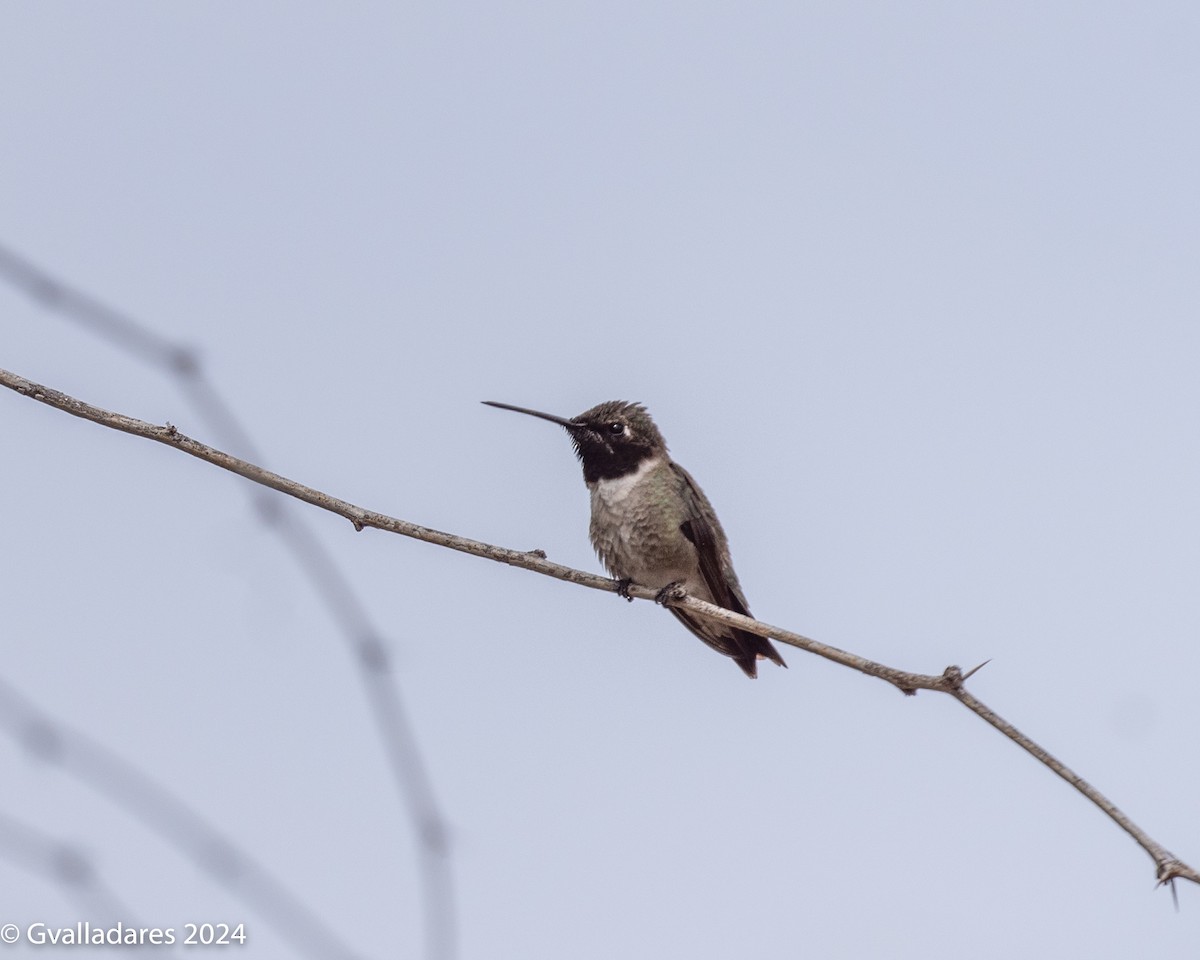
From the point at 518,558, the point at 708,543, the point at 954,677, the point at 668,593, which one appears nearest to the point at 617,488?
the point at 708,543

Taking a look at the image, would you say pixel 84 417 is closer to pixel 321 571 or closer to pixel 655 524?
pixel 321 571

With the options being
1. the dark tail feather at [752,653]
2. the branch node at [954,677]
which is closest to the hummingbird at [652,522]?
the dark tail feather at [752,653]

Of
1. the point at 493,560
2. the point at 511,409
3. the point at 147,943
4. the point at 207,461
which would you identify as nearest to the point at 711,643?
the point at 511,409

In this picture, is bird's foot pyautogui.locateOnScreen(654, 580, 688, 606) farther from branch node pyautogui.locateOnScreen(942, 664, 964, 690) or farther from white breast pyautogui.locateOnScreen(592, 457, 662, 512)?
branch node pyautogui.locateOnScreen(942, 664, 964, 690)

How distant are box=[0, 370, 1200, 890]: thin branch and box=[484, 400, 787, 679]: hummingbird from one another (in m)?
2.62

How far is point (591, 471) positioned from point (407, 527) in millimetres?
3909

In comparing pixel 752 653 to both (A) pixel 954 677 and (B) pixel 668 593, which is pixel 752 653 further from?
(A) pixel 954 677

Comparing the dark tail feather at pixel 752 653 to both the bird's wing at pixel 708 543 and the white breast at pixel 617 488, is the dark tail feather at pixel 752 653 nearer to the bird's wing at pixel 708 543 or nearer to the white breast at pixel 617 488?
the bird's wing at pixel 708 543

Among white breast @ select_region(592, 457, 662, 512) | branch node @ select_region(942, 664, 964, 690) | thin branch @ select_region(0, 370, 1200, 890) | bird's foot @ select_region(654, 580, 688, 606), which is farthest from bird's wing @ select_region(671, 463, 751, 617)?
branch node @ select_region(942, 664, 964, 690)

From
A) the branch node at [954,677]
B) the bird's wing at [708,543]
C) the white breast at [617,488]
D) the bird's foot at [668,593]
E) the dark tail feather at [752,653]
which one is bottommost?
the branch node at [954,677]

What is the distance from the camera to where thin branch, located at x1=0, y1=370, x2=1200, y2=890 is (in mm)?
3312

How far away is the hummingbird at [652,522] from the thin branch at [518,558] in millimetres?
2618

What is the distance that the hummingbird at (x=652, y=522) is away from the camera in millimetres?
7914

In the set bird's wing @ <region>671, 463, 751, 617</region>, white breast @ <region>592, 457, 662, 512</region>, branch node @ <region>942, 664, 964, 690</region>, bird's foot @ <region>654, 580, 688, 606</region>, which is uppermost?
white breast @ <region>592, 457, 662, 512</region>
